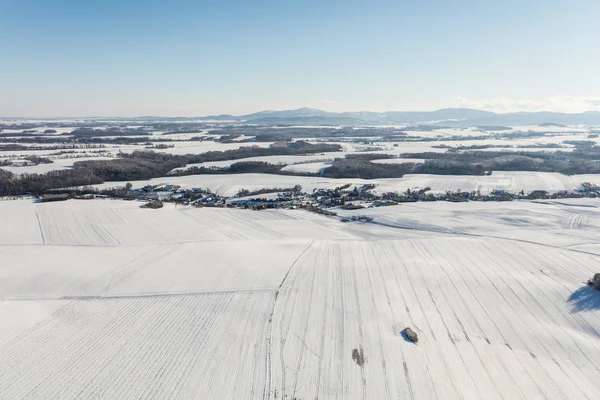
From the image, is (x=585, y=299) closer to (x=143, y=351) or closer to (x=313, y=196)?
(x=143, y=351)

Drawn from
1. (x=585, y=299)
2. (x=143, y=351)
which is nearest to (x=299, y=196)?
(x=585, y=299)

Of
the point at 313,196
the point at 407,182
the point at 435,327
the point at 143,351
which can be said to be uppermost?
the point at 407,182

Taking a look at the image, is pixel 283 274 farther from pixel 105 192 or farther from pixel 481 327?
pixel 105 192

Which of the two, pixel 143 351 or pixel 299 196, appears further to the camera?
pixel 299 196

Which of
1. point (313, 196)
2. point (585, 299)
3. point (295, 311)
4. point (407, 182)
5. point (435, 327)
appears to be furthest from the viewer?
point (407, 182)

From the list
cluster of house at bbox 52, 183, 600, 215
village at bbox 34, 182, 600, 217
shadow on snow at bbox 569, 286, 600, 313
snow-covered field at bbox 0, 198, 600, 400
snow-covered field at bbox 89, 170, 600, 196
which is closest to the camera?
snow-covered field at bbox 0, 198, 600, 400

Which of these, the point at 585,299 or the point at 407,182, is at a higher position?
the point at 407,182

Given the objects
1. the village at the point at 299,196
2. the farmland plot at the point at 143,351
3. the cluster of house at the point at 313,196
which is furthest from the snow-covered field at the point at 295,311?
the cluster of house at the point at 313,196

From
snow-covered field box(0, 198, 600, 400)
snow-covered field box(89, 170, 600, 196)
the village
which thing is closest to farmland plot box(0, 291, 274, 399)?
snow-covered field box(0, 198, 600, 400)

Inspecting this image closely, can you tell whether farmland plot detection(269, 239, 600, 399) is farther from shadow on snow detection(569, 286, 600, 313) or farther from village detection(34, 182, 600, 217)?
village detection(34, 182, 600, 217)
